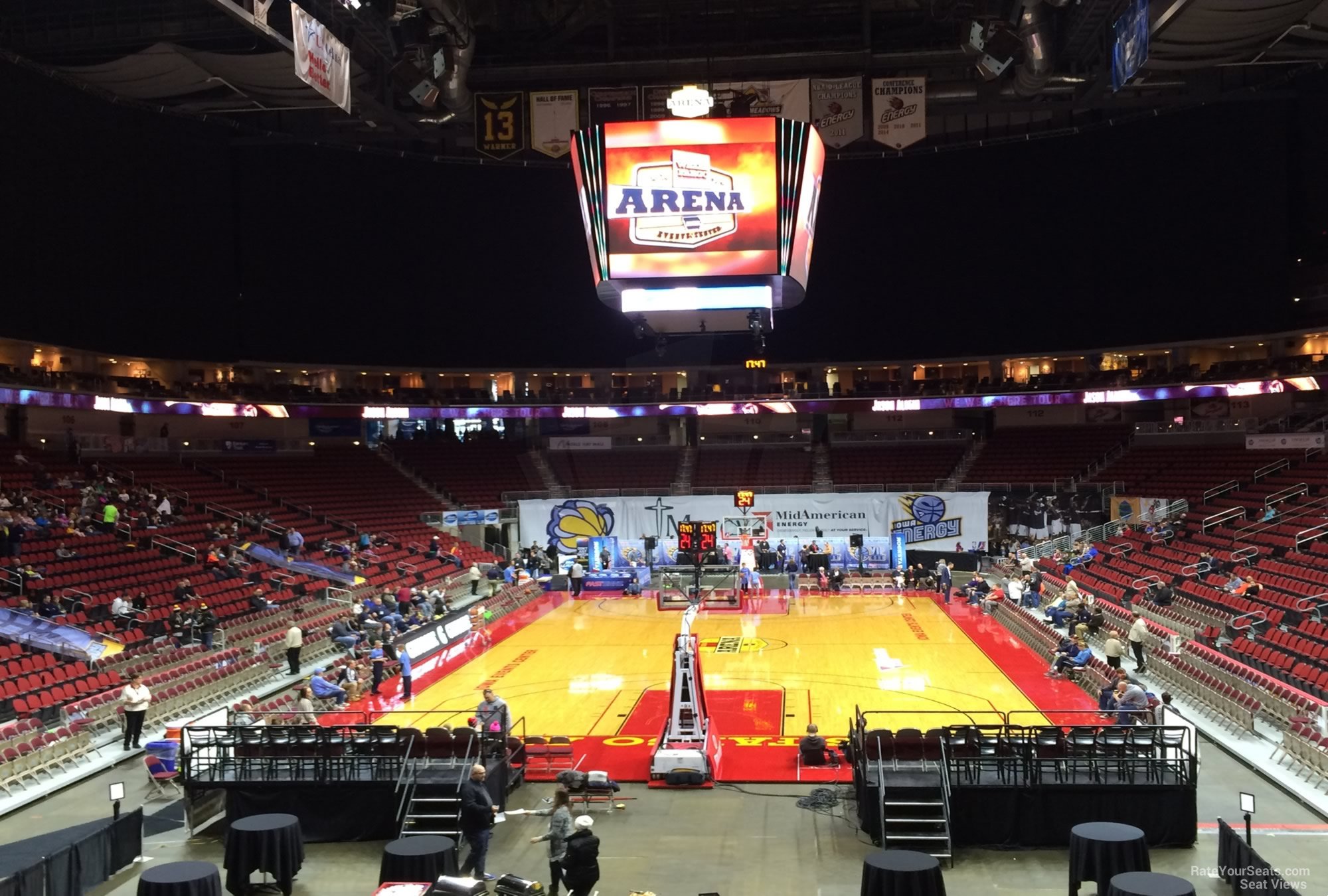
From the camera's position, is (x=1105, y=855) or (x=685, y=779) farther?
(x=685, y=779)

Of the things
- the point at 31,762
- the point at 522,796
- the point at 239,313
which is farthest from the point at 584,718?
the point at 239,313

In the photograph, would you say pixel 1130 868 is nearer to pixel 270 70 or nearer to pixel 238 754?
pixel 238 754

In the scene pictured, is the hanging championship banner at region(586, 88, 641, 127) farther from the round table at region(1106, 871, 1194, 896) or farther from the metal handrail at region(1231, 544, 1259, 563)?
the round table at region(1106, 871, 1194, 896)

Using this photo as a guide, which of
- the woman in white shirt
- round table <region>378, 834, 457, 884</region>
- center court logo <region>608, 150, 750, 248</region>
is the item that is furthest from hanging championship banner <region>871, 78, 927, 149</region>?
round table <region>378, 834, 457, 884</region>

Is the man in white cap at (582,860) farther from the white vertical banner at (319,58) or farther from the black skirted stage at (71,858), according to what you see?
the white vertical banner at (319,58)

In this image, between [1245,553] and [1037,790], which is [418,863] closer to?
[1037,790]

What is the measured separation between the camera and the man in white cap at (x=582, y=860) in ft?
33.9

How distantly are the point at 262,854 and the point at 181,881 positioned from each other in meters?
1.57

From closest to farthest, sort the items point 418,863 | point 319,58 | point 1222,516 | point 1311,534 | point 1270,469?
1. point 418,863
2. point 319,58
3. point 1311,534
4. point 1222,516
5. point 1270,469

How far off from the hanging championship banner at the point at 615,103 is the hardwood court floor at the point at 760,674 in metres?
14.2

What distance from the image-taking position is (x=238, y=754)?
1405 centimetres

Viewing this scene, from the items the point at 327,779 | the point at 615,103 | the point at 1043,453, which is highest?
the point at 615,103

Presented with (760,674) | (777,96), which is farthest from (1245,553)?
(777,96)

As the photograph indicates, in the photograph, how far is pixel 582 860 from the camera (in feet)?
34.0
